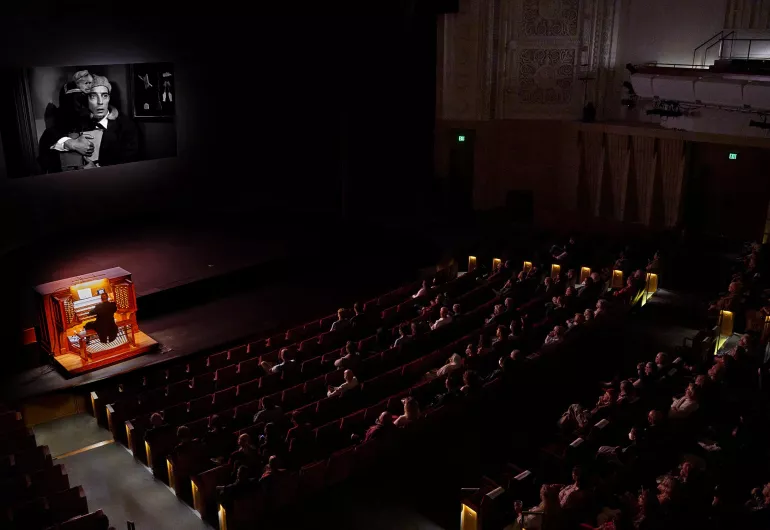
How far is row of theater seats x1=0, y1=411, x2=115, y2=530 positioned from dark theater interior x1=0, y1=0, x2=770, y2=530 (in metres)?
0.02

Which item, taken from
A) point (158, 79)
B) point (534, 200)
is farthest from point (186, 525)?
point (534, 200)

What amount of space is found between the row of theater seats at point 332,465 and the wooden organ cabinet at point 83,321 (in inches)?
128

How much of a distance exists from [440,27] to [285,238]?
17.9 ft

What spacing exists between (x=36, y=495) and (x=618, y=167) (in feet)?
37.3

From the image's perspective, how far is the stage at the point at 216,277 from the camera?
9.04 metres

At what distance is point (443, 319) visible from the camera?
8781 millimetres

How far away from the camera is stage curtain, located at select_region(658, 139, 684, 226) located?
13078 millimetres

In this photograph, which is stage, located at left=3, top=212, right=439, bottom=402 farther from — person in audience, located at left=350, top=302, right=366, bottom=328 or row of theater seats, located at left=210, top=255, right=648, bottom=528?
row of theater seats, located at left=210, top=255, right=648, bottom=528

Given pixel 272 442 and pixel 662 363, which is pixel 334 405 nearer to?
pixel 272 442

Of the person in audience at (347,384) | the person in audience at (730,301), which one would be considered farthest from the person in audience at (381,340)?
the person in audience at (730,301)

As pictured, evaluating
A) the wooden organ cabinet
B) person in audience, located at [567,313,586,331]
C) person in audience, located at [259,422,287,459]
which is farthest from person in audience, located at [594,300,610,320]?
the wooden organ cabinet

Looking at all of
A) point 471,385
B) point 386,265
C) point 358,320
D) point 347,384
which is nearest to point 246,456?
point 347,384

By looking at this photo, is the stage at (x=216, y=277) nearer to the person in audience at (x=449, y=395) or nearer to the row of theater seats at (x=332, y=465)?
the row of theater seats at (x=332, y=465)

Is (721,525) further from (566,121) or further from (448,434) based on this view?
(566,121)
